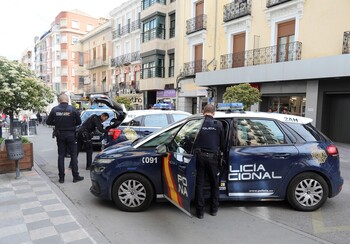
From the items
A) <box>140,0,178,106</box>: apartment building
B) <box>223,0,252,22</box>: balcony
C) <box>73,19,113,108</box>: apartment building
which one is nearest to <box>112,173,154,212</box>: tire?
<box>223,0,252,22</box>: balcony

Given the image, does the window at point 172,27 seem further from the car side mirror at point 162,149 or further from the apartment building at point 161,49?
the car side mirror at point 162,149

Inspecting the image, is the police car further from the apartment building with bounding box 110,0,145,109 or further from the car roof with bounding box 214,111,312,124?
the apartment building with bounding box 110,0,145,109

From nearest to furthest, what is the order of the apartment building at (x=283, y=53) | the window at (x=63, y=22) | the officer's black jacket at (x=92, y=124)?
the officer's black jacket at (x=92, y=124)
the apartment building at (x=283, y=53)
the window at (x=63, y=22)

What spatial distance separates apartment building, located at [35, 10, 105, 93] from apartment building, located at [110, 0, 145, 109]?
924 inches

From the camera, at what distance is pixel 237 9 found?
1825cm

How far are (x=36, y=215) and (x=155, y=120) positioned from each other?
15.7 ft

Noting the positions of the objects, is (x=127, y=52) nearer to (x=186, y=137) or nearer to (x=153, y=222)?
(x=186, y=137)

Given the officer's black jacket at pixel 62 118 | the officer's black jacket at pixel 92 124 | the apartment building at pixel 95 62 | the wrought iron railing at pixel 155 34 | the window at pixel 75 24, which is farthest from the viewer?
the window at pixel 75 24

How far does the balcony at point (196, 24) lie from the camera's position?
20812mm

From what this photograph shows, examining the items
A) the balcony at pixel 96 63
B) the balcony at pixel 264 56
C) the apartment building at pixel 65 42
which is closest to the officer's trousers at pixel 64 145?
the balcony at pixel 264 56

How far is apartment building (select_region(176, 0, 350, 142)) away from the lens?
13.2m

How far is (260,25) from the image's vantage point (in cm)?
1695

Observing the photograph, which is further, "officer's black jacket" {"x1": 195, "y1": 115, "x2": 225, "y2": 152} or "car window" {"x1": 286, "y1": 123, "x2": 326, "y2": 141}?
"car window" {"x1": 286, "y1": 123, "x2": 326, "y2": 141}

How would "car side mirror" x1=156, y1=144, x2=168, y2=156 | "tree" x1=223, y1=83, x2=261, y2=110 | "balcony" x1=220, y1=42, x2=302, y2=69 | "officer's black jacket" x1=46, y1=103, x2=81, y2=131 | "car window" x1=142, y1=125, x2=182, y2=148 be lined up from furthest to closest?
"balcony" x1=220, y1=42, x2=302, y2=69
"tree" x1=223, y1=83, x2=261, y2=110
"officer's black jacket" x1=46, y1=103, x2=81, y2=131
"car window" x1=142, y1=125, x2=182, y2=148
"car side mirror" x1=156, y1=144, x2=168, y2=156
